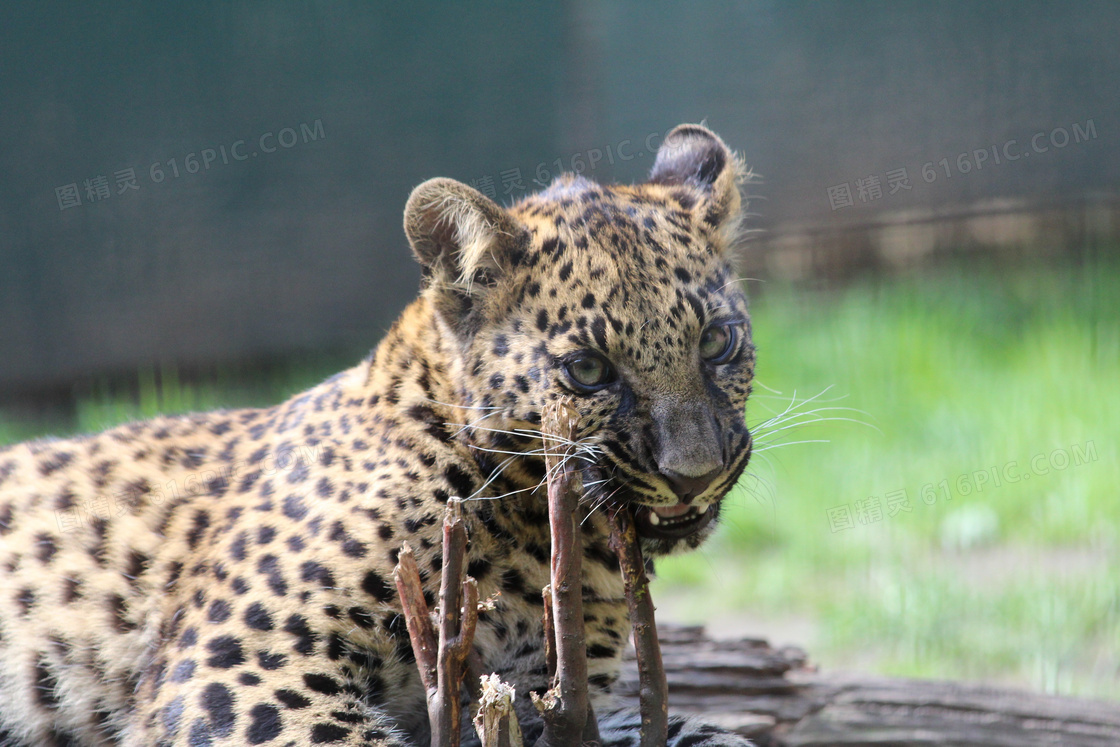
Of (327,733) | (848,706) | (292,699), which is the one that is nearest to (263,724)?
(292,699)

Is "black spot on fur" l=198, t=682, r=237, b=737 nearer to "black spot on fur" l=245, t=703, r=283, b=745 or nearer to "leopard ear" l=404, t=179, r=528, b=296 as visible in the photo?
"black spot on fur" l=245, t=703, r=283, b=745

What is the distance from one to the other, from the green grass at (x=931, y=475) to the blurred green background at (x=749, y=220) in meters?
0.03

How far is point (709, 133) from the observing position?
4879mm

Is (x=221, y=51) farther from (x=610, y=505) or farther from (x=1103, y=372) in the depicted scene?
(x=1103, y=372)

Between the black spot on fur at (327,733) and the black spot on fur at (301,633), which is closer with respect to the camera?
the black spot on fur at (327,733)

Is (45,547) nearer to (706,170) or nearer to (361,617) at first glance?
(361,617)

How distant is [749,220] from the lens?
10.8 meters

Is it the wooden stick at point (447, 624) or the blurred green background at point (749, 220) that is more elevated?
the blurred green background at point (749, 220)

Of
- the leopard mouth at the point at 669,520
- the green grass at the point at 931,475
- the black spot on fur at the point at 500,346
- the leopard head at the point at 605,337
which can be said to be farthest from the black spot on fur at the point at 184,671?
the green grass at the point at 931,475

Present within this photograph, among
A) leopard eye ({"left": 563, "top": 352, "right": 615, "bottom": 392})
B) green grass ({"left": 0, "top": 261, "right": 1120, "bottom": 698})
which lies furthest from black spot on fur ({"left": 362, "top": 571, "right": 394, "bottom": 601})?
green grass ({"left": 0, "top": 261, "right": 1120, "bottom": 698})

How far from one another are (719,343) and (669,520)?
0.69 metres

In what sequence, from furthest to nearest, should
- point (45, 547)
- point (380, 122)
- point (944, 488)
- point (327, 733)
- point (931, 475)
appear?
point (380, 122)
point (931, 475)
point (944, 488)
point (45, 547)
point (327, 733)

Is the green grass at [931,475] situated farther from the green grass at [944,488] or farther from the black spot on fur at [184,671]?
the black spot on fur at [184,671]

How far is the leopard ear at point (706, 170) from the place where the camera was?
4461 mm
